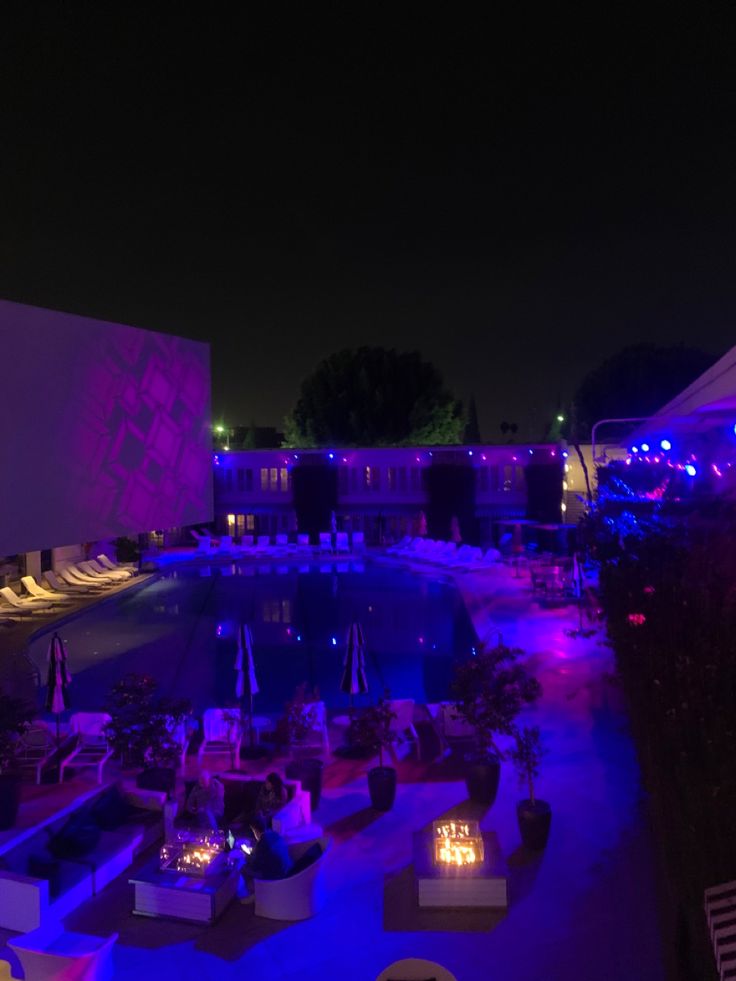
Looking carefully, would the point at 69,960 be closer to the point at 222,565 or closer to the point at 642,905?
the point at 642,905

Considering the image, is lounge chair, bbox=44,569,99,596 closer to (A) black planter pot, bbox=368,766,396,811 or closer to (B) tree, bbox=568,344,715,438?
(A) black planter pot, bbox=368,766,396,811

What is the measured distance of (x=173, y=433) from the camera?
26.6 feet

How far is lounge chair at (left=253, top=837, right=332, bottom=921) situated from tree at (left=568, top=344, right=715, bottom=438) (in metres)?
43.8

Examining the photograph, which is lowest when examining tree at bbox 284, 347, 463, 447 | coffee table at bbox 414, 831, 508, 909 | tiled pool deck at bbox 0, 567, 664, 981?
tiled pool deck at bbox 0, 567, 664, 981

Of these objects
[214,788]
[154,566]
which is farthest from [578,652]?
[154,566]

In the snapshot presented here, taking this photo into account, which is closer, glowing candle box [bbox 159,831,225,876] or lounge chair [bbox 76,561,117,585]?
glowing candle box [bbox 159,831,225,876]

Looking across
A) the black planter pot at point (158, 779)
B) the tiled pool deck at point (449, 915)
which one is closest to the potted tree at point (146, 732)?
the black planter pot at point (158, 779)

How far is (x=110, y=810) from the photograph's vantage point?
7.08 meters

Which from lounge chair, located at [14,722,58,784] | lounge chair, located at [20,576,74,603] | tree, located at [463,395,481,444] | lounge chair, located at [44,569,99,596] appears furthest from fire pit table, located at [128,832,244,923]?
tree, located at [463,395,481,444]

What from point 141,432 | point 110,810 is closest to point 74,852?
point 110,810

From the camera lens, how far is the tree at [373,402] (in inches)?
1817

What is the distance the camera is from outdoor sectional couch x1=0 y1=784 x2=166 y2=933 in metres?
5.71

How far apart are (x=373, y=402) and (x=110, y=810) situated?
40.0m

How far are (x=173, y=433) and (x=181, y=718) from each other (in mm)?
2957
